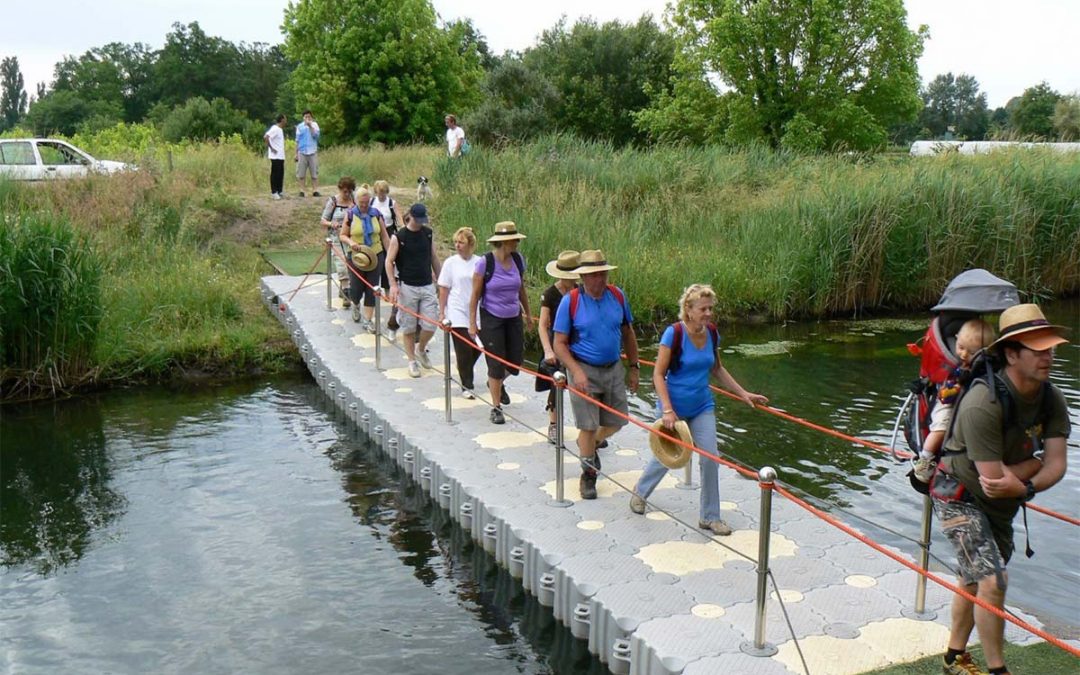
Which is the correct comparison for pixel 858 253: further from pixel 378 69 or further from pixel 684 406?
pixel 378 69

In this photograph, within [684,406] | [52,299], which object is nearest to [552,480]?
[684,406]

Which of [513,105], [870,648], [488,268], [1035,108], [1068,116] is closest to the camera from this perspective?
[870,648]

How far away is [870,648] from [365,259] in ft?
29.0

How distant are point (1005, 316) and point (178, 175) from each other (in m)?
19.9

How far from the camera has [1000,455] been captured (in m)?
4.23

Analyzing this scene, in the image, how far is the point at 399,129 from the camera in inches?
1706

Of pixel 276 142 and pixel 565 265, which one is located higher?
pixel 276 142

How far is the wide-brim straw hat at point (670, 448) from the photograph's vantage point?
247 inches

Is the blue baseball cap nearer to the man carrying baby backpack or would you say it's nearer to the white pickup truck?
the man carrying baby backpack

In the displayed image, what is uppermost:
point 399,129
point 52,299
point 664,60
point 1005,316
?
point 664,60

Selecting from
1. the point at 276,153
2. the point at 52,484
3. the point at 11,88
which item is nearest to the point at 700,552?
the point at 52,484

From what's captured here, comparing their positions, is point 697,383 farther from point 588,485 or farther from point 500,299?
point 500,299

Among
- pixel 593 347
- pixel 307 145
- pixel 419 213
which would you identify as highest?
pixel 307 145

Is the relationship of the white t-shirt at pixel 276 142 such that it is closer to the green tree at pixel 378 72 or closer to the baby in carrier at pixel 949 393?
the baby in carrier at pixel 949 393
